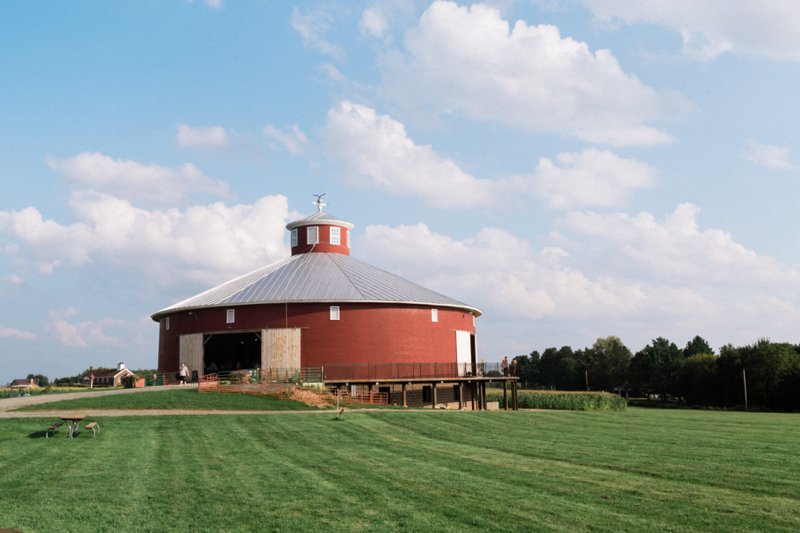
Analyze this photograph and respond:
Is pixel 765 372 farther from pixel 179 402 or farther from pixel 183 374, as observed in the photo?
pixel 179 402

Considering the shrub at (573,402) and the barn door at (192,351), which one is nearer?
the barn door at (192,351)

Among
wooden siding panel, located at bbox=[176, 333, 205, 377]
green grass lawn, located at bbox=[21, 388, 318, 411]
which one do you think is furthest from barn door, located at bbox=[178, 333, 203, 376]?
green grass lawn, located at bbox=[21, 388, 318, 411]

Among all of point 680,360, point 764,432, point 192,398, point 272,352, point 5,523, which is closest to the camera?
point 5,523

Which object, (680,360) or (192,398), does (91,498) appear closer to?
(192,398)

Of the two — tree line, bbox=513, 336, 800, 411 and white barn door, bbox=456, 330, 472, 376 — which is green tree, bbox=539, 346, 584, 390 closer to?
tree line, bbox=513, 336, 800, 411

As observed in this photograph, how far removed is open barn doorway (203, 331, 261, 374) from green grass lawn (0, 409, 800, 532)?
2546cm

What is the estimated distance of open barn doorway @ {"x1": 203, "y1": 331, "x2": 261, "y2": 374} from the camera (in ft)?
154

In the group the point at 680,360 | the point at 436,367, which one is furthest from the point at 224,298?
the point at 680,360

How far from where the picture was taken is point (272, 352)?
3891 centimetres

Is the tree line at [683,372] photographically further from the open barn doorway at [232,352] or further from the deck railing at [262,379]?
the open barn doorway at [232,352]

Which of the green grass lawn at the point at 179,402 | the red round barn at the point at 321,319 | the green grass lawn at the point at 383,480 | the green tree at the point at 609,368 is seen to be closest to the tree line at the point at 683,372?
the green tree at the point at 609,368

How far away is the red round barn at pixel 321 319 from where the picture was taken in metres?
38.8

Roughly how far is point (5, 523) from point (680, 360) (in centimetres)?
8714

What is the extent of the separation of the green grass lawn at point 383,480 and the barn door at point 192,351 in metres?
18.6
